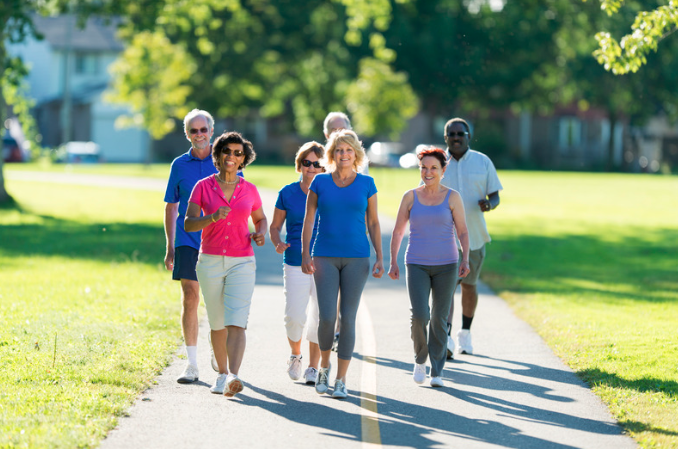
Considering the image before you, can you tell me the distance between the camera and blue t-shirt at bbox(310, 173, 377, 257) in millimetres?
7305

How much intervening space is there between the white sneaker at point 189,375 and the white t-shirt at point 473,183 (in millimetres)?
2827

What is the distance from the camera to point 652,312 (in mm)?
11938

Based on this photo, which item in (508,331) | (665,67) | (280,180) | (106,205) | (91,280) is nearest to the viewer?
(508,331)

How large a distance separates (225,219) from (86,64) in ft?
216

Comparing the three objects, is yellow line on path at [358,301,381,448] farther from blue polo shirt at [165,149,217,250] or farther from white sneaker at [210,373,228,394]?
blue polo shirt at [165,149,217,250]

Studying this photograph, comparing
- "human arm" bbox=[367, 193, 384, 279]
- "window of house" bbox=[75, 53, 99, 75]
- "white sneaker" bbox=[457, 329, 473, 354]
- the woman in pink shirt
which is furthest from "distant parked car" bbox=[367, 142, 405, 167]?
the woman in pink shirt

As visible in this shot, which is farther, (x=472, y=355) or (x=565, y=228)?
(x=565, y=228)

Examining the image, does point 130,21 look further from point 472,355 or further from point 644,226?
point 472,355

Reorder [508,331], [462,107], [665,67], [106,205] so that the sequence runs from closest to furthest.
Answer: [508,331] < [106,205] < [665,67] < [462,107]

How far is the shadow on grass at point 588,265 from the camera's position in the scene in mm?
14250

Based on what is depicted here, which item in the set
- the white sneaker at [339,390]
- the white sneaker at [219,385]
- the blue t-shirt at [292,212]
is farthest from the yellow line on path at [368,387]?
the blue t-shirt at [292,212]

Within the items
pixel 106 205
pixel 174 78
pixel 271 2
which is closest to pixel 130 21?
pixel 106 205

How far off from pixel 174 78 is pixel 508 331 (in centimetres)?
4281

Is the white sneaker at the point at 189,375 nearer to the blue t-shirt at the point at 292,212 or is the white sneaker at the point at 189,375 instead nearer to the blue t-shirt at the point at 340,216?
the blue t-shirt at the point at 292,212
